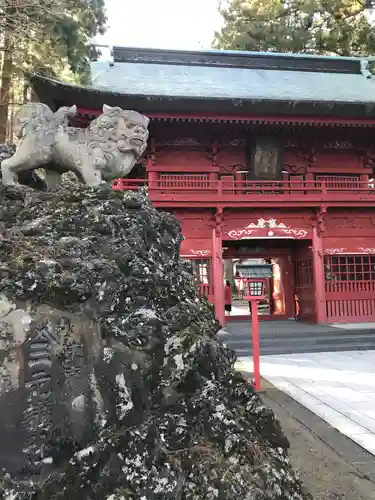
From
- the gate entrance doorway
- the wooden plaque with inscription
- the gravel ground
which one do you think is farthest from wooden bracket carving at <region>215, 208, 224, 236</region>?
the gravel ground

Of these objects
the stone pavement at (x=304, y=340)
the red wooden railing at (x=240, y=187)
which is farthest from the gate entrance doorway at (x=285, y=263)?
the stone pavement at (x=304, y=340)

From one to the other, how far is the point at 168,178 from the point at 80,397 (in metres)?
10.5

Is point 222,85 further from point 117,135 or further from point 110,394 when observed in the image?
point 110,394

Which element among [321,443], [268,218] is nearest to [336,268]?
[268,218]

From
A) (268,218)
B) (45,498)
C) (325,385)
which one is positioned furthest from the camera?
(268,218)

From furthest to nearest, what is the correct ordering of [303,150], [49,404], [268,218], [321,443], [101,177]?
[303,150], [268,218], [321,443], [101,177], [49,404]

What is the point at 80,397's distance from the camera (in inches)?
79.7

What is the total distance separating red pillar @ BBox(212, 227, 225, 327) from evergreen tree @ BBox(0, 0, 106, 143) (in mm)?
5180

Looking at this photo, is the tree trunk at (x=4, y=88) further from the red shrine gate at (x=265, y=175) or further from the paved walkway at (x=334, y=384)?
the paved walkway at (x=334, y=384)

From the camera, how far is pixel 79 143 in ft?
11.6

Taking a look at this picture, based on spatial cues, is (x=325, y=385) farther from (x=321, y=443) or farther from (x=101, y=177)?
(x=101, y=177)

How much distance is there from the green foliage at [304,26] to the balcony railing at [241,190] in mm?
13017

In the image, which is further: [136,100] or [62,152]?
[136,100]

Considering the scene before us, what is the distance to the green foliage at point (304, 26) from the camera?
21266mm
